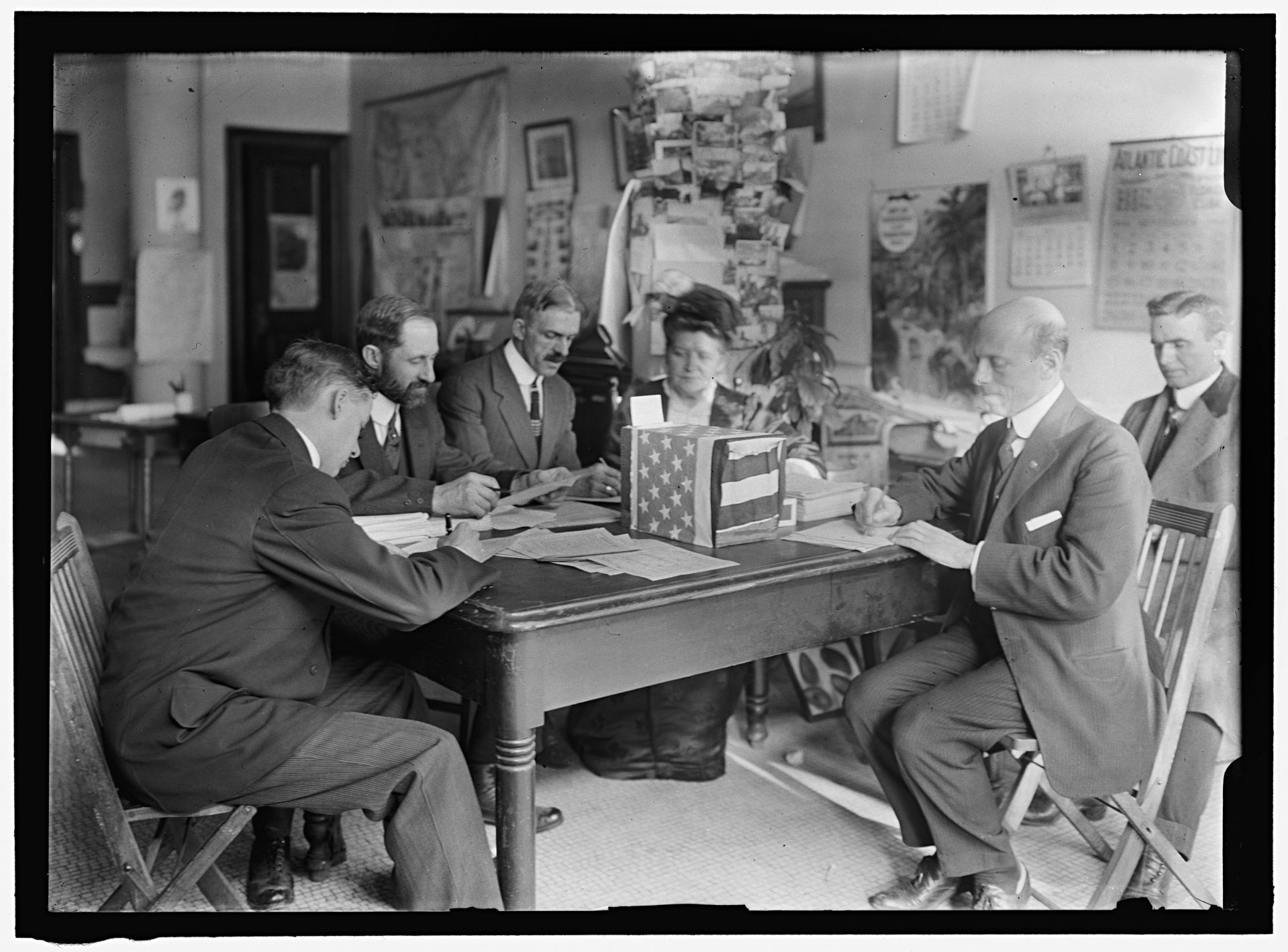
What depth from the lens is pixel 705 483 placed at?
3.15 meters

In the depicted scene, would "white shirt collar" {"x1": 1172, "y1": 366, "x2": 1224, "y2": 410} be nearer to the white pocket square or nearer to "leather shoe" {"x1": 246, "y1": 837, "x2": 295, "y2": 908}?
the white pocket square

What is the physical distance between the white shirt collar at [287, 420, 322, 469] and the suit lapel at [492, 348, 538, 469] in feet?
4.91

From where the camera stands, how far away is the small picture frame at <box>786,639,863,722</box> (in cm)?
445

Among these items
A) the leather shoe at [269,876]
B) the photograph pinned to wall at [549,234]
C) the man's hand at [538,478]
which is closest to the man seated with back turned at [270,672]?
the leather shoe at [269,876]

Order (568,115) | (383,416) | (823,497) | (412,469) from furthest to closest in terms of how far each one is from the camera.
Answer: (568,115) < (412,469) < (383,416) < (823,497)

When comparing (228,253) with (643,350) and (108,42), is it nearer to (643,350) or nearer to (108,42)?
(643,350)

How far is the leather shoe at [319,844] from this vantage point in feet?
10.9

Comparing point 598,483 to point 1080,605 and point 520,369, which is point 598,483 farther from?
point 1080,605

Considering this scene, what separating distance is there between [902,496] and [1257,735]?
1.02 m

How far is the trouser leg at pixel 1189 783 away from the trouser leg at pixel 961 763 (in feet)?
1.55

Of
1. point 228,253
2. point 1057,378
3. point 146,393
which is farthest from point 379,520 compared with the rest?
point 228,253

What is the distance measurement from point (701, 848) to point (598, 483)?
3.57 ft

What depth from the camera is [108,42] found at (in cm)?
300

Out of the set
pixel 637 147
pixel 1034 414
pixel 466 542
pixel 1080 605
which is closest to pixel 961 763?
pixel 1080 605
